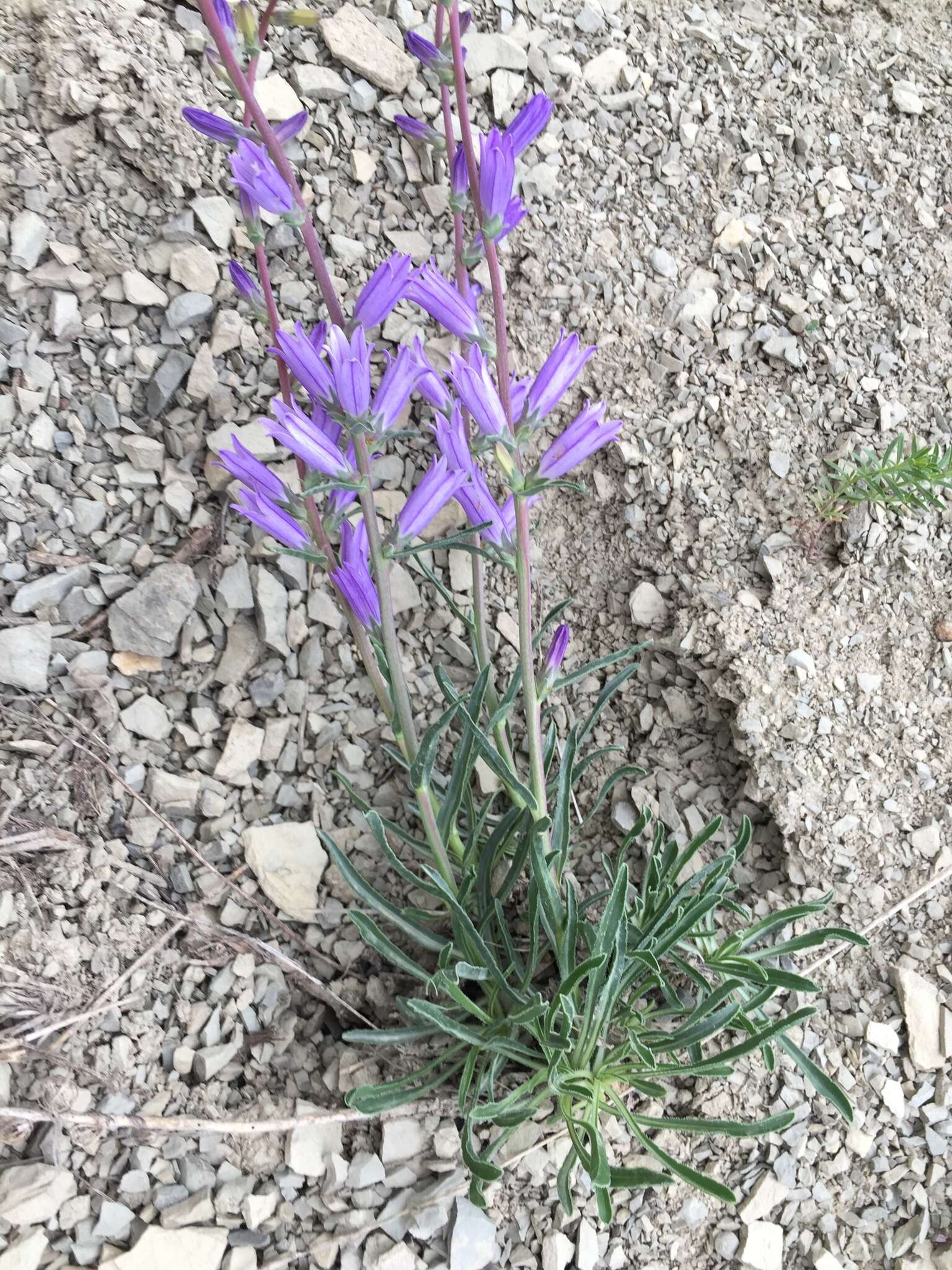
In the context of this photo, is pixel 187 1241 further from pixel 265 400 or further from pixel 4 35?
pixel 4 35

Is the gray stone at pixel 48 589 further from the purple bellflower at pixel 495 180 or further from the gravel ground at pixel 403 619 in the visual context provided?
the purple bellflower at pixel 495 180

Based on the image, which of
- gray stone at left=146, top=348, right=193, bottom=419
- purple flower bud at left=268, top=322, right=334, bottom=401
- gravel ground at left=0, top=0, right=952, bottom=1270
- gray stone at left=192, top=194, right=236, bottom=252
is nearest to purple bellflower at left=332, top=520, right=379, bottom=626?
purple flower bud at left=268, top=322, right=334, bottom=401

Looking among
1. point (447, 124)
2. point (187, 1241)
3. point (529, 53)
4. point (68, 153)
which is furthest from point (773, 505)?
point (187, 1241)

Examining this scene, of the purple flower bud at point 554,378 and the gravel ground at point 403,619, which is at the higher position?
the purple flower bud at point 554,378

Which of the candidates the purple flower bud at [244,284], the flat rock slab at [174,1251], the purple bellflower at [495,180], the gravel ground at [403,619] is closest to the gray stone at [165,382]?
the gravel ground at [403,619]

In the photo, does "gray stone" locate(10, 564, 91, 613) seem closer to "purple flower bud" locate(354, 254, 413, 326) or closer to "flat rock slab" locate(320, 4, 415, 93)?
"purple flower bud" locate(354, 254, 413, 326)

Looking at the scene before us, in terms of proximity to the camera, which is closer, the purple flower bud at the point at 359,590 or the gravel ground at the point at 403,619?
the purple flower bud at the point at 359,590
